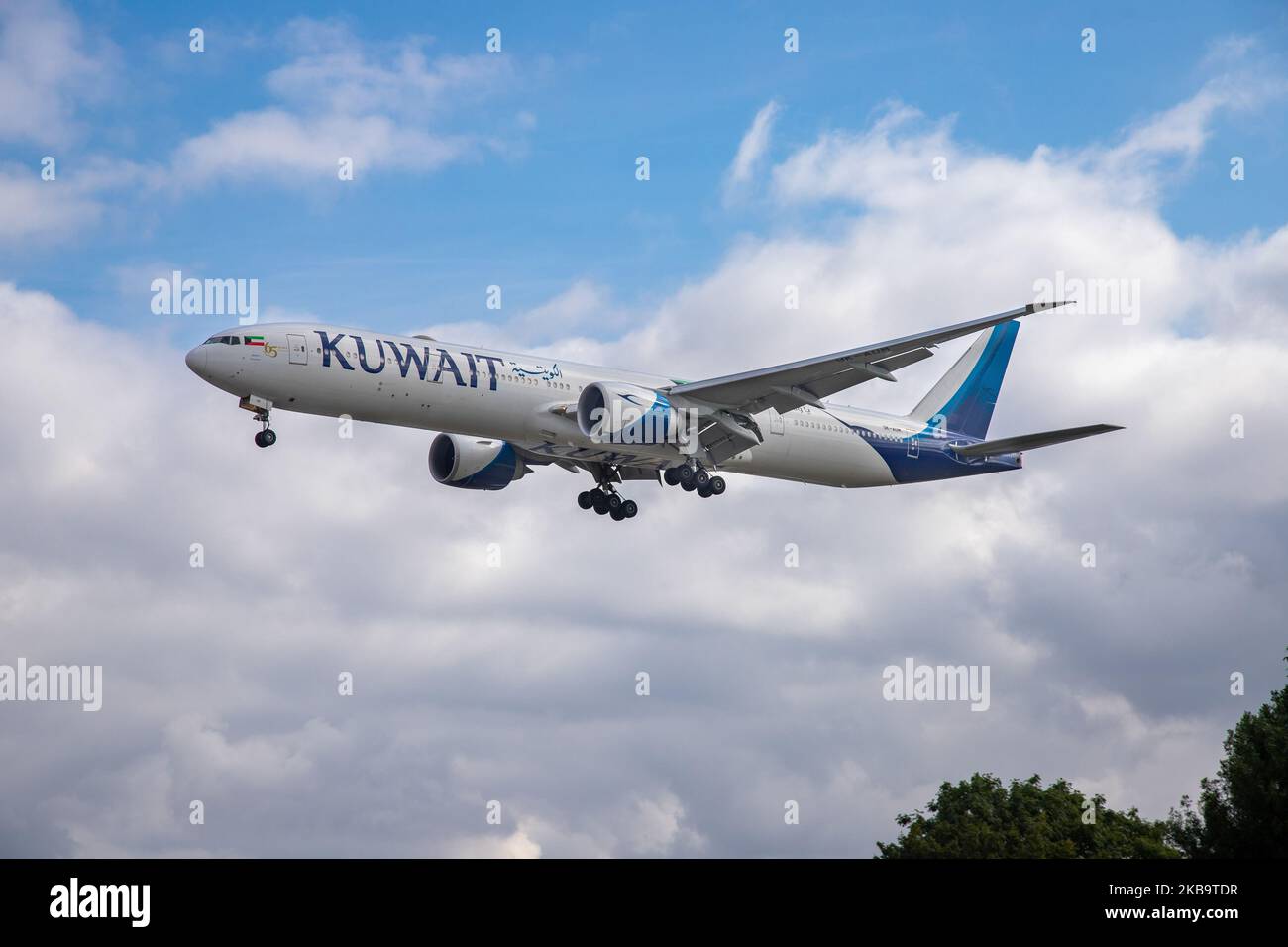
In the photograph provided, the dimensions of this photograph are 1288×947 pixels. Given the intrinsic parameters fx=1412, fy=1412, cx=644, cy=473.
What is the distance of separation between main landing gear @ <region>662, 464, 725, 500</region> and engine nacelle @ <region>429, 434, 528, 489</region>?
6421mm

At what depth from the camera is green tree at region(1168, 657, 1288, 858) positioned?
5297cm

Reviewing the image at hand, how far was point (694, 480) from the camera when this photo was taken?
4625 cm

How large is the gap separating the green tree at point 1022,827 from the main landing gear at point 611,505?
21859 mm

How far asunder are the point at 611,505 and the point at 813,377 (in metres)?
10.0

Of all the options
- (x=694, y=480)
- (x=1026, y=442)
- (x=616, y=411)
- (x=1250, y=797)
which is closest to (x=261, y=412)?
(x=616, y=411)

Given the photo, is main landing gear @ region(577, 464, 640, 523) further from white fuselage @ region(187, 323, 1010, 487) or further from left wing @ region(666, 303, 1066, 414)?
left wing @ region(666, 303, 1066, 414)

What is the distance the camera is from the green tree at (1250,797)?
174ft

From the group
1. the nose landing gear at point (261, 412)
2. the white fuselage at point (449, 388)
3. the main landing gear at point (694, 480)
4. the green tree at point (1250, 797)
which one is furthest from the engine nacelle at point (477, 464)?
the green tree at point (1250, 797)
